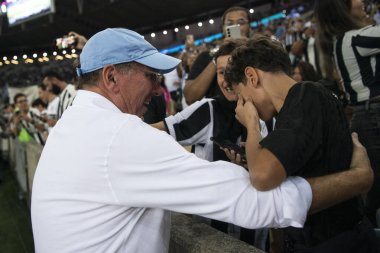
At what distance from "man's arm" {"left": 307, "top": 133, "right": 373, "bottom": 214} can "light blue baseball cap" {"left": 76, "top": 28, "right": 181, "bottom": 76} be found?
742 millimetres

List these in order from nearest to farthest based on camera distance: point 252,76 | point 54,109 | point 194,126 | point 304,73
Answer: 1. point 252,76
2. point 194,126
3. point 304,73
4. point 54,109

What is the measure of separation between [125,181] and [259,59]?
81 cm

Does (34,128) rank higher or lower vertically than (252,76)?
lower

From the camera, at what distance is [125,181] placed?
1232 mm

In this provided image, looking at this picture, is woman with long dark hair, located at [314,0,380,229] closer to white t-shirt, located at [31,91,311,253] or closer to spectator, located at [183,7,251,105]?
spectator, located at [183,7,251,105]

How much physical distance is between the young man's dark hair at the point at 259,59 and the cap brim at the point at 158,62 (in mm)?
308

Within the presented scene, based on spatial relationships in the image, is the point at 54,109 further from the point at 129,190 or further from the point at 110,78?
the point at 129,190

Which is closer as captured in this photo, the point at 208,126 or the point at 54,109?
the point at 208,126

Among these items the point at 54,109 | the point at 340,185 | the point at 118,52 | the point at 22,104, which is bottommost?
the point at 22,104

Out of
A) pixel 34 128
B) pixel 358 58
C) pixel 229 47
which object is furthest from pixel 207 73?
pixel 34 128

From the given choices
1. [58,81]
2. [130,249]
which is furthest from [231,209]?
[58,81]

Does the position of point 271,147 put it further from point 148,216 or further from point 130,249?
point 130,249

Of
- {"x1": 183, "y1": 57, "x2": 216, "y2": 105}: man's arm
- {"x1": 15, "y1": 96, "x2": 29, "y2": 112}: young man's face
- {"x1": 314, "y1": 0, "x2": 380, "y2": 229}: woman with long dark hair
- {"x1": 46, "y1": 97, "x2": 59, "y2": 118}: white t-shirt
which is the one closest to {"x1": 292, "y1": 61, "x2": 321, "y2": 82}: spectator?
{"x1": 314, "y1": 0, "x2": 380, "y2": 229}: woman with long dark hair

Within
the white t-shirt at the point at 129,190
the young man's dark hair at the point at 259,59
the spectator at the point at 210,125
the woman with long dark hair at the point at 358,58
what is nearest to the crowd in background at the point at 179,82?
the woman with long dark hair at the point at 358,58
